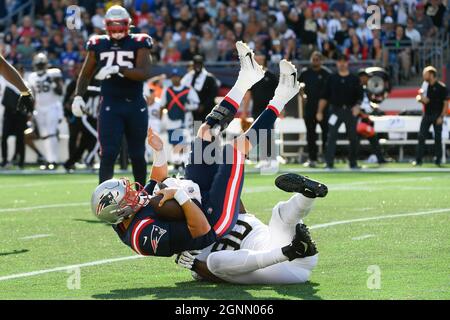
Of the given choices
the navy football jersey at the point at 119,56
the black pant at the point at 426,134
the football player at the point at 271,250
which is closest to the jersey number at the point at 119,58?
the navy football jersey at the point at 119,56

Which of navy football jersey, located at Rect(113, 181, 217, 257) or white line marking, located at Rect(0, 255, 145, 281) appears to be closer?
navy football jersey, located at Rect(113, 181, 217, 257)

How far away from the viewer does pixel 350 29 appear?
955 inches

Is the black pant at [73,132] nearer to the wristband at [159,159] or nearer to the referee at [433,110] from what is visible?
the referee at [433,110]

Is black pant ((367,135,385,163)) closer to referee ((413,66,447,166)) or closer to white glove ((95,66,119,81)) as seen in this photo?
referee ((413,66,447,166))

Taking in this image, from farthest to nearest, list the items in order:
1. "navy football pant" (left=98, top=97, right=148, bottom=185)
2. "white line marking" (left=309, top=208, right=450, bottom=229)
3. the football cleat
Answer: "navy football pant" (left=98, top=97, right=148, bottom=185)
"white line marking" (left=309, top=208, right=450, bottom=229)
the football cleat

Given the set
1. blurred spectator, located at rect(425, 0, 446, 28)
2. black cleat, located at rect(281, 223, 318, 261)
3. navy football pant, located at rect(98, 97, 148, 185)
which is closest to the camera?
black cleat, located at rect(281, 223, 318, 261)

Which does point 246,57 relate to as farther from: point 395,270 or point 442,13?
point 442,13

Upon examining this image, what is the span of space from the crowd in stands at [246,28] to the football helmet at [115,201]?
16.3 m

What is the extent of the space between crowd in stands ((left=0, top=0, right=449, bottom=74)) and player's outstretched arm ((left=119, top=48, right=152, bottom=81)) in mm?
12256

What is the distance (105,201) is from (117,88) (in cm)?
417

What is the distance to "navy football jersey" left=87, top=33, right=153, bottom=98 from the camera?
1148 cm

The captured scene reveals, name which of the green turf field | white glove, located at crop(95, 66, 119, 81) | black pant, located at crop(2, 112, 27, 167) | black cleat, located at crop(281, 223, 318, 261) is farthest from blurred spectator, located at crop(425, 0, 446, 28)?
black cleat, located at crop(281, 223, 318, 261)

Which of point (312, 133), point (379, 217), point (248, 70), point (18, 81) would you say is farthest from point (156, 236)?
point (312, 133)

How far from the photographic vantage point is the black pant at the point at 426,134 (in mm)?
20006
